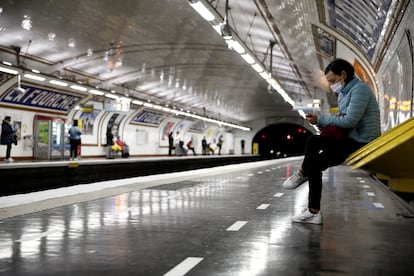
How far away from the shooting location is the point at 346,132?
260 inches

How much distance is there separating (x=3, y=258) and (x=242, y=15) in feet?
52.5

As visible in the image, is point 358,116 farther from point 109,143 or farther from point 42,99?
point 109,143

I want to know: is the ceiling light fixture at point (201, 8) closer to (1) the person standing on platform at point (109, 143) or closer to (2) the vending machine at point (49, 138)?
(2) the vending machine at point (49, 138)

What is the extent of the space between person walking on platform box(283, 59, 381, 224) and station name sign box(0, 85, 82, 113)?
73.7 ft

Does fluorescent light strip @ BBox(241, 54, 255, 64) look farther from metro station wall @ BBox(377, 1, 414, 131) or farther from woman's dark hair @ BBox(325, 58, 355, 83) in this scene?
woman's dark hair @ BBox(325, 58, 355, 83)

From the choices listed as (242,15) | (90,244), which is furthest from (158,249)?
(242,15)

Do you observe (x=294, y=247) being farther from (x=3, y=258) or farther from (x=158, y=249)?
(x=3, y=258)

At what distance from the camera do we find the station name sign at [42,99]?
27172mm

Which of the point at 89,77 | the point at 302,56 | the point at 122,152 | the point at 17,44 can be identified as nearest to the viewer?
the point at 17,44

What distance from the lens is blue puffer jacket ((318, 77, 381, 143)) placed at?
20.9ft

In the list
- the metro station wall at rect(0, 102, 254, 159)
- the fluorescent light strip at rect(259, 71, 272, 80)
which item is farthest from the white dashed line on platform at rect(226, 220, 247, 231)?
the metro station wall at rect(0, 102, 254, 159)

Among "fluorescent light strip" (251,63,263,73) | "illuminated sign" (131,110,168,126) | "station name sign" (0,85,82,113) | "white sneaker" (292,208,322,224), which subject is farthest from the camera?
"illuminated sign" (131,110,168,126)

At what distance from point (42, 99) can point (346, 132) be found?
2549cm

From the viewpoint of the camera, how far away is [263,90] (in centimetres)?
4262
